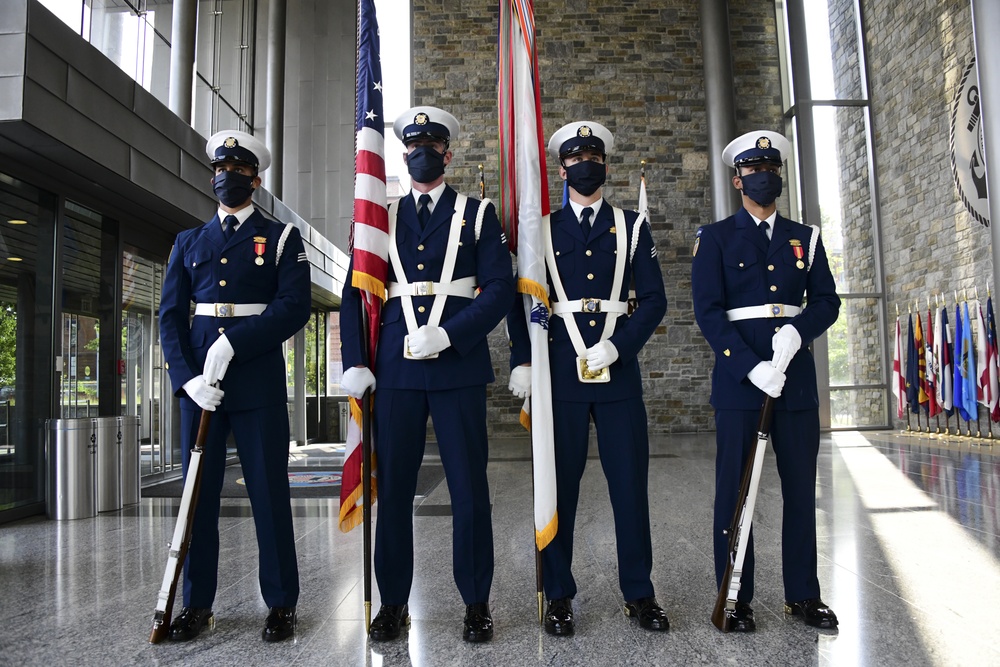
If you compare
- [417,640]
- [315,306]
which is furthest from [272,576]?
[315,306]

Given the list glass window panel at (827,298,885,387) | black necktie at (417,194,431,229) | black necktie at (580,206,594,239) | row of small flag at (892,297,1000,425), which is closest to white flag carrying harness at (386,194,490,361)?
black necktie at (417,194,431,229)

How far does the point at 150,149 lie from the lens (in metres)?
4.99

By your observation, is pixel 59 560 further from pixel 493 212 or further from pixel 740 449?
pixel 740 449

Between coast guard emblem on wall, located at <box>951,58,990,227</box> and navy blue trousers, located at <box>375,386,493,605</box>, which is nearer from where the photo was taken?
navy blue trousers, located at <box>375,386,493,605</box>

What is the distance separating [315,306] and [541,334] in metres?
9.71

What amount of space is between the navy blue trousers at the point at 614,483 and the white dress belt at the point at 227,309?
1.07 m

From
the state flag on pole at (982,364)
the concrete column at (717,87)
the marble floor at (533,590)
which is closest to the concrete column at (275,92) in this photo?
the marble floor at (533,590)

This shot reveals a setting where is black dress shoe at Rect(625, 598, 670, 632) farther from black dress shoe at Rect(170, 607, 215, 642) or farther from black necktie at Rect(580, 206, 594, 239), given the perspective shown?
black dress shoe at Rect(170, 607, 215, 642)

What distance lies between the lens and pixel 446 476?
90.5 inches

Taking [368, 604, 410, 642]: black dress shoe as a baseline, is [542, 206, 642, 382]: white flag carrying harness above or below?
above

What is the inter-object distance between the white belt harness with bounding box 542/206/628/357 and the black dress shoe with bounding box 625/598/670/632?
82 cm

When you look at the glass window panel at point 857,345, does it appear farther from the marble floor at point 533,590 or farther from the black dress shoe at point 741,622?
the black dress shoe at point 741,622

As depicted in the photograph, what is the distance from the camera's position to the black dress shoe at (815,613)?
2.24m

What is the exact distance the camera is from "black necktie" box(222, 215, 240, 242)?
2492mm
